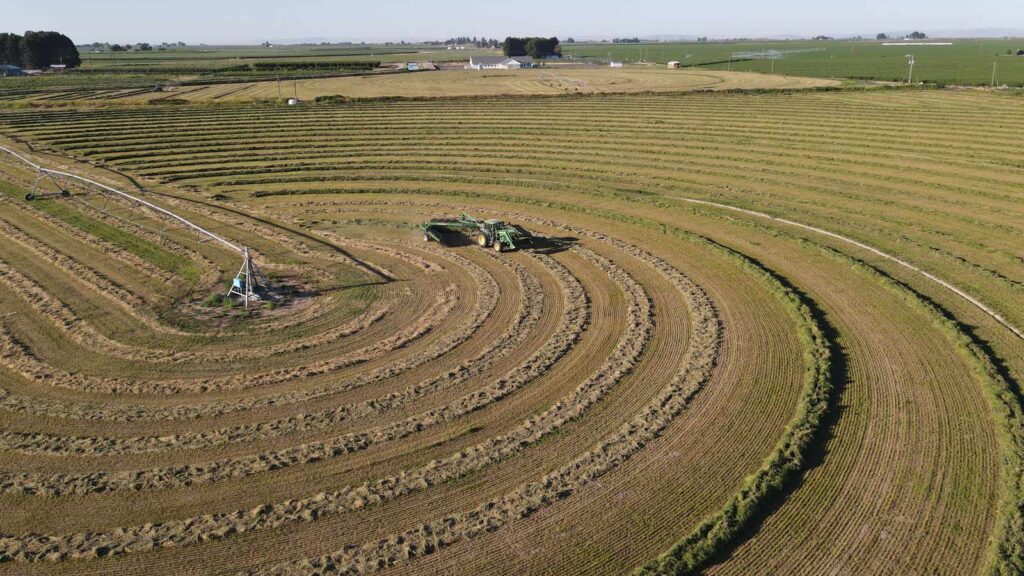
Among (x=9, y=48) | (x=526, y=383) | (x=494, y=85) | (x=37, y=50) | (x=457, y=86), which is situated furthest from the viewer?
(x=9, y=48)

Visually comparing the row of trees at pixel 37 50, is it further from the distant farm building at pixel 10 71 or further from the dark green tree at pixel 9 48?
the distant farm building at pixel 10 71

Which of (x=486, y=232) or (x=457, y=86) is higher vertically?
(x=457, y=86)

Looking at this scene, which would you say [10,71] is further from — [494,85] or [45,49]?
[494,85]

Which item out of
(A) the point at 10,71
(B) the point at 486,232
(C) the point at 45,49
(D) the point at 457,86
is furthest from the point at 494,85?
(C) the point at 45,49

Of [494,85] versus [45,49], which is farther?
[45,49]

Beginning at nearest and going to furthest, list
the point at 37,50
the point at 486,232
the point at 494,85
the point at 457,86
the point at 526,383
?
the point at 526,383 < the point at 486,232 < the point at 457,86 < the point at 494,85 < the point at 37,50
